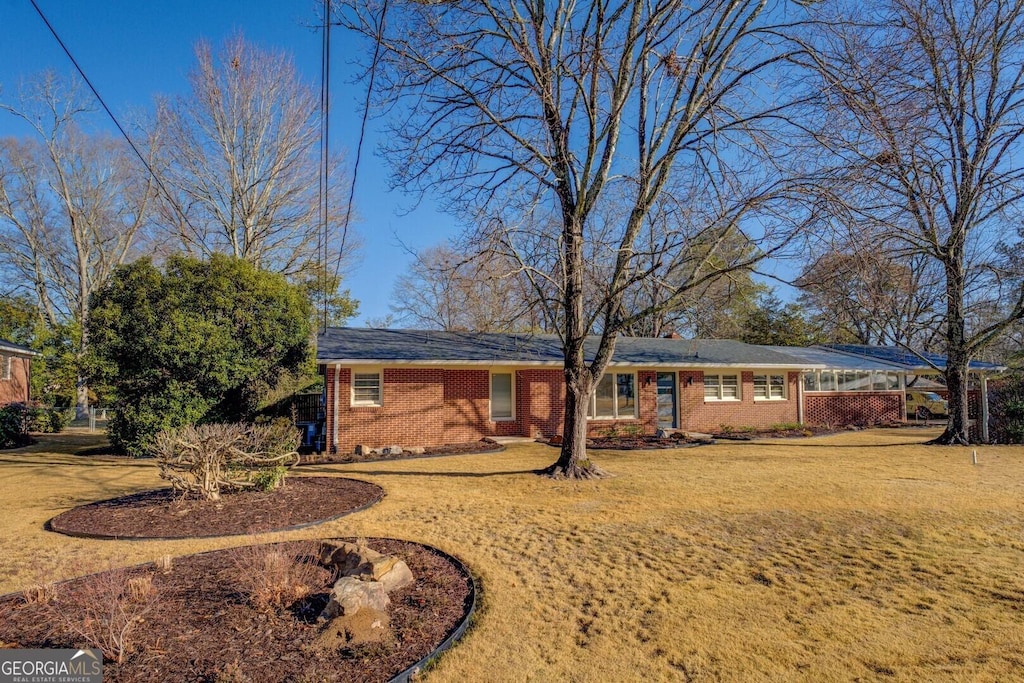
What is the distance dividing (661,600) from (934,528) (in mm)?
4427

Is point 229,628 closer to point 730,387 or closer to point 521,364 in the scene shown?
point 521,364

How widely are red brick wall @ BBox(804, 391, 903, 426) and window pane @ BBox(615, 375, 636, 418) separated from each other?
8124 millimetres

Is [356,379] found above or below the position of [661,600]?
above

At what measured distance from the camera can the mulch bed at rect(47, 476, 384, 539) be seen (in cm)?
644

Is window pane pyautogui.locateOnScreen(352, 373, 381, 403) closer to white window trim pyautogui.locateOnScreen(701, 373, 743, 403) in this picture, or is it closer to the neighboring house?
white window trim pyautogui.locateOnScreen(701, 373, 743, 403)

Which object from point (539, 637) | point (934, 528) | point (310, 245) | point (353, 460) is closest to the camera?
point (539, 637)

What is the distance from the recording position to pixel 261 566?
461cm

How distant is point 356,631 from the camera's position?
12.2ft

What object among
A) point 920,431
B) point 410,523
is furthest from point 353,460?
point 920,431

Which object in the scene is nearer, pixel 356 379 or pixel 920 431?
pixel 356 379

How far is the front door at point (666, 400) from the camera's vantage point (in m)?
19.0

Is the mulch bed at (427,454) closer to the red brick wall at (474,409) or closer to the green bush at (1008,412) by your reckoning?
the red brick wall at (474,409)

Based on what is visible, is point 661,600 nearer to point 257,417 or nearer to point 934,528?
point 934,528

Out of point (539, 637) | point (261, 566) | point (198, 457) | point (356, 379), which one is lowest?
point (539, 637)
